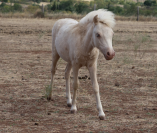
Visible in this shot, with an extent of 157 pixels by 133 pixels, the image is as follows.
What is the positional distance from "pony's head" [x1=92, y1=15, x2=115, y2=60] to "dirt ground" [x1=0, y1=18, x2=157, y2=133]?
130 centimetres

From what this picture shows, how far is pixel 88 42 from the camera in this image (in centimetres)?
573

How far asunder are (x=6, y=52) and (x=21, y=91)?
220 inches

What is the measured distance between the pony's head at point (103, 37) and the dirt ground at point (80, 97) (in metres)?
1.30

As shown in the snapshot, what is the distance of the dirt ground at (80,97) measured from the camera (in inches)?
213

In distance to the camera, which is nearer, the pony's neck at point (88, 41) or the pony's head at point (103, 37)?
the pony's head at point (103, 37)

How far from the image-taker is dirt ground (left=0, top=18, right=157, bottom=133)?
5.41 metres

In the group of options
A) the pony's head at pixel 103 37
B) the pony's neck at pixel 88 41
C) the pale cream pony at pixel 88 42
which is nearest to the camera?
the pony's head at pixel 103 37

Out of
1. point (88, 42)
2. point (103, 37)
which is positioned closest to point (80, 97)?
point (88, 42)

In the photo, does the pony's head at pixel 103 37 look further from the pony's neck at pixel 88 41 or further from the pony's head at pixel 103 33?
the pony's neck at pixel 88 41

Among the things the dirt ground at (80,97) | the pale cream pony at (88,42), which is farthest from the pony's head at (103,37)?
the dirt ground at (80,97)

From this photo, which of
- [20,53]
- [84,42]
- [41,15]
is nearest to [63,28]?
[84,42]

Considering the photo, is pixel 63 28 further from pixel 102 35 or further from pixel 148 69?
pixel 148 69

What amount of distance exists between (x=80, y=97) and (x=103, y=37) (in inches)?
93.1

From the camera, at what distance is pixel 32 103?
6777 mm
